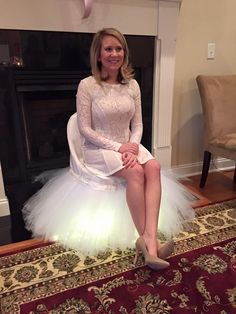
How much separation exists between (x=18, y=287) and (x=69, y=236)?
0.40 meters

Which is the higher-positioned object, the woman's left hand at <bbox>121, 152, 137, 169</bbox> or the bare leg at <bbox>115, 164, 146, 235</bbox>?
the woman's left hand at <bbox>121, 152, 137, 169</bbox>

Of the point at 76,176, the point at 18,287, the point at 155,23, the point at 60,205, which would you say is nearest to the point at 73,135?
the point at 76,176

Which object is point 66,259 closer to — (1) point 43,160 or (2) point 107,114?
(2) point 107,114

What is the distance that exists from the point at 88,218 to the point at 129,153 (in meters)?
0.45

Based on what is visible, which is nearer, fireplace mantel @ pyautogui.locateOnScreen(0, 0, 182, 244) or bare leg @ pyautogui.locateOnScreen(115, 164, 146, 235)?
bare leg @ pyautogui.locateOnScreen(115, 164, 146, 235)

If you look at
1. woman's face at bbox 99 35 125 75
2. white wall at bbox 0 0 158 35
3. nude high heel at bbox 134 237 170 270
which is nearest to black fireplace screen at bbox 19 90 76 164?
white wall at bbox 0 0 158 35

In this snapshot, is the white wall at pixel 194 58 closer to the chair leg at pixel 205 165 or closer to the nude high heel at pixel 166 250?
the chair leg at pixel 205 165

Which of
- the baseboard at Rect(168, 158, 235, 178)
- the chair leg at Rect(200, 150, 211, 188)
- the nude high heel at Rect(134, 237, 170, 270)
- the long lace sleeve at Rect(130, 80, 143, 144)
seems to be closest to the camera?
the nude high heel at Rect(134, 237, 170, 270)

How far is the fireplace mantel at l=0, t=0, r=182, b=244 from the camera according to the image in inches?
85.8

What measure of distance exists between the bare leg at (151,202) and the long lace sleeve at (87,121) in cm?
24

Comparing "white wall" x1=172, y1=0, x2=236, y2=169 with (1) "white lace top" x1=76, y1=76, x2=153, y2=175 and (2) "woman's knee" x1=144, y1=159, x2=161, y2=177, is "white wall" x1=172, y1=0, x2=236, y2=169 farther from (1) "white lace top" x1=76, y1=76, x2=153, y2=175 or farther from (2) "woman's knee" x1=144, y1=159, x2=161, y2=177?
(2) "woman's knee" x1=144, y1=159, x2=161, y2=177

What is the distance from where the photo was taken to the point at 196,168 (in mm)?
2871

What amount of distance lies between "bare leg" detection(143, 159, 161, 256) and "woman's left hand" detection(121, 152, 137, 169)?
0.09m

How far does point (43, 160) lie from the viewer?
252 cm
